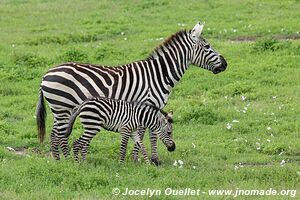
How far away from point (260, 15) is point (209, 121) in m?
10.8

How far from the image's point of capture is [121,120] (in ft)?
36.3

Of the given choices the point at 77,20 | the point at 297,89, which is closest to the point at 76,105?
the point at 297,89

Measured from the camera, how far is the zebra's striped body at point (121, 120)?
1083 centimetres

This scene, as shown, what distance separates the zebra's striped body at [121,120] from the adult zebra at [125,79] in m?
0.26

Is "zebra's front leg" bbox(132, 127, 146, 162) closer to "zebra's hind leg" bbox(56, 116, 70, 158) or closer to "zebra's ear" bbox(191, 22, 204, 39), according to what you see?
"zebra's hind leg" bbox(56, 116, 70, 158)

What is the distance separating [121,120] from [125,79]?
923mm

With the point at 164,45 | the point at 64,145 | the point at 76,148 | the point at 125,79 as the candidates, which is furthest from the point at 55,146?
the point at 164,45

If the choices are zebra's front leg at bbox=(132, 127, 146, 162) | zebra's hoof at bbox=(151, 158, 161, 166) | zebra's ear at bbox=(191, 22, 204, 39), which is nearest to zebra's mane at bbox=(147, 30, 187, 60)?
zebra's ear at bbox=(191, 22, 204, 39)

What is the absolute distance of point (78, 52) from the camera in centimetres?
1884

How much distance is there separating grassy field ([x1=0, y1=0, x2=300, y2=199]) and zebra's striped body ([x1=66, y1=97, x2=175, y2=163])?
1.29 ft

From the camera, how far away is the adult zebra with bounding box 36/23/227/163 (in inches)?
444

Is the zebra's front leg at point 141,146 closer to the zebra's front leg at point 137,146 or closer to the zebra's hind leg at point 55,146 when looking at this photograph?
the zebra's front leg at point 137,146

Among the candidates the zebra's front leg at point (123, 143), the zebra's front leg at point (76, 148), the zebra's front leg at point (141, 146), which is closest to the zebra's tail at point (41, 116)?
the zebra's front leg at point (76, 148)

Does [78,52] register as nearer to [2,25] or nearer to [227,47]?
[227,47]
